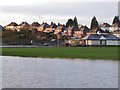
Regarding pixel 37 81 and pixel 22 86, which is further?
pixel 37 81

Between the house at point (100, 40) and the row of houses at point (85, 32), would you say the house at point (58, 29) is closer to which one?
the row of houses at point (85, 32)

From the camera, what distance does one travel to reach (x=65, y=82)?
643 inches

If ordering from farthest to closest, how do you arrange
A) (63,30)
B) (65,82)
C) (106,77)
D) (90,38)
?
(63,30) → (90,38) → (106,77) → (65,82)

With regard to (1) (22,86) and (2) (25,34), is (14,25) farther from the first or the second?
(1) (22,86)

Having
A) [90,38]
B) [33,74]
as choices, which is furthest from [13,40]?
[33,74]

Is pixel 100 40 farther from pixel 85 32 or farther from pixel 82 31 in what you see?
pixel 85 32

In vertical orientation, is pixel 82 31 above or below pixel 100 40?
above

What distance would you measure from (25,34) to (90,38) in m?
17.7

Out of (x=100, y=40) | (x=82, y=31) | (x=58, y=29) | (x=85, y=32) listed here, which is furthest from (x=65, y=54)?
(x=58, y=29)

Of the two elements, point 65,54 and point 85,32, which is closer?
point 65,54

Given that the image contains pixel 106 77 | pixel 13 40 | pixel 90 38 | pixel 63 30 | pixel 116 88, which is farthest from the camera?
pixel 63 30

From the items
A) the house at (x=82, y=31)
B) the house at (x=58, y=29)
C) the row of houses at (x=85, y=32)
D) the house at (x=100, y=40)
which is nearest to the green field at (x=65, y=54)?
the row of houses at (x=85, y=32)

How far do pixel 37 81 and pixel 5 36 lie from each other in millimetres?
86561

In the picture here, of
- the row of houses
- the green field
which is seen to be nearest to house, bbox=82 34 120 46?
the row of houses
